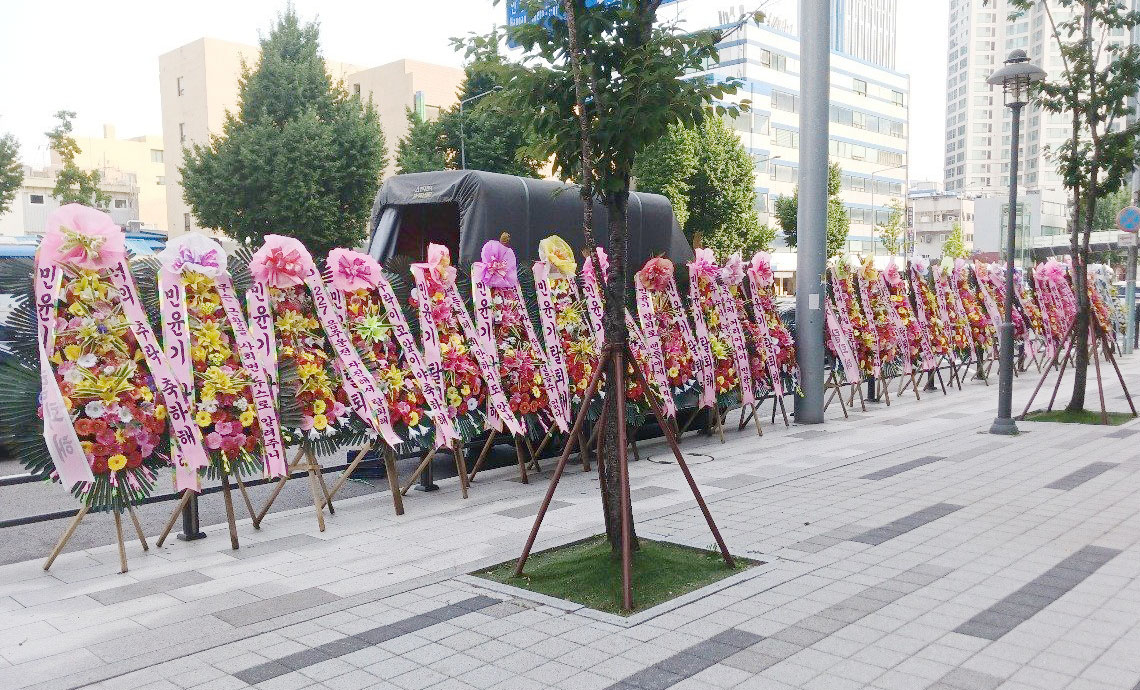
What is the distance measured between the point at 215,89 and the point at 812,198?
168 feet

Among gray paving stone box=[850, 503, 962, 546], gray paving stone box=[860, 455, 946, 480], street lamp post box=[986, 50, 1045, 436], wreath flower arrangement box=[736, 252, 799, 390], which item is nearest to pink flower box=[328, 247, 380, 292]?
gray paving stone box=[850, 503, 962, 546]

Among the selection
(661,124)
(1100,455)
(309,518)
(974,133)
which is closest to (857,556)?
(661,124)

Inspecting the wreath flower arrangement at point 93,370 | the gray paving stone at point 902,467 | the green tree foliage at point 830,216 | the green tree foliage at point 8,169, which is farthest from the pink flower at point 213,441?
the green tree foliage at point 830,216

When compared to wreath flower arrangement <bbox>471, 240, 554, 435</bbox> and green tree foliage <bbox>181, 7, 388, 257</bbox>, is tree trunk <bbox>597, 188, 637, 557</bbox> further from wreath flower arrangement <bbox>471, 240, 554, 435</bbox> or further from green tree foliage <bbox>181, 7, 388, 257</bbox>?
green tree foliage <bbox>181, 7, 388, 257</bbox>

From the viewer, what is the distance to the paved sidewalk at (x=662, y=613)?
13.5 feet

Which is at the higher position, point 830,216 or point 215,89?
point 215,89

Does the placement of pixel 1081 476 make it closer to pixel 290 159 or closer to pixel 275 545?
pixel 275 545

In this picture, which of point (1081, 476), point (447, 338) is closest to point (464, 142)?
point (447, 338)

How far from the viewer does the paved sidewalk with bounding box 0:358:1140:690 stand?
4.11 meters

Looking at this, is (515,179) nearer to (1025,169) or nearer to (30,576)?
(30,576)

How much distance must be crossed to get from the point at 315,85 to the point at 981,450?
1220 inches

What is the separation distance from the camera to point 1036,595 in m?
5.05

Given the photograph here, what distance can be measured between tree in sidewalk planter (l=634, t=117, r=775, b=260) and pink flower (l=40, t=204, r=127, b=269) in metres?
31.6

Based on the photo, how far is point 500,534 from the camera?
21.8ft
